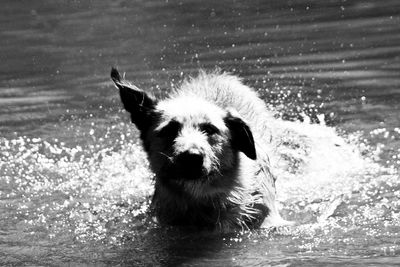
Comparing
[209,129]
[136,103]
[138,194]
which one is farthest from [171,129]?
[138,194]

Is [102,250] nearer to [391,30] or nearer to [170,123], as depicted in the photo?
[170,123]

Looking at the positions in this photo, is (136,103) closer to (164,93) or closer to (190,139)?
(190,139)

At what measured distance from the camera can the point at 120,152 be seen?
10117 millimetres

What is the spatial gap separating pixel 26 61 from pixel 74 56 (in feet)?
2.16

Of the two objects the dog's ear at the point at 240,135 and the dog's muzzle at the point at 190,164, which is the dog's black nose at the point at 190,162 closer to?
the dog's muzzle at the point at 190,164

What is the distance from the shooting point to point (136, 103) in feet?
26.4

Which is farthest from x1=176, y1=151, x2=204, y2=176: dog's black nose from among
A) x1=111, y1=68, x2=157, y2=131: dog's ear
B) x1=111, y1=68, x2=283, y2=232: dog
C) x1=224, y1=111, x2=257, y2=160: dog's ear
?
x1=111, y1=68, x2=157, y2=131: dog's ear

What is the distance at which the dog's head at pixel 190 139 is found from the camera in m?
7.42

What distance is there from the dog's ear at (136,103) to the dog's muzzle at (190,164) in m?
0.69

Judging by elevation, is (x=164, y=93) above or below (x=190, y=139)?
below

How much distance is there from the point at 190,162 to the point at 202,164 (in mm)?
91

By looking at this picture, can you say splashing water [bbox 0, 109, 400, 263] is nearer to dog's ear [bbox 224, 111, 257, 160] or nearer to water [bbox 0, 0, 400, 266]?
water [bbox 0, 0, 400, 266]

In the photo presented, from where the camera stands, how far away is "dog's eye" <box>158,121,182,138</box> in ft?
25.0

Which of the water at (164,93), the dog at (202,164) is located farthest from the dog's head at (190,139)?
the water at (164,93)
